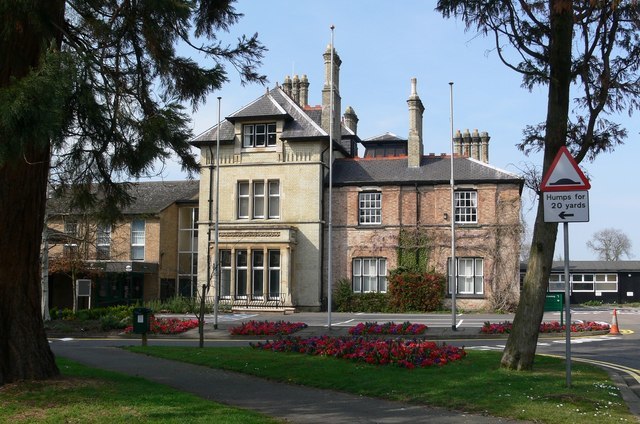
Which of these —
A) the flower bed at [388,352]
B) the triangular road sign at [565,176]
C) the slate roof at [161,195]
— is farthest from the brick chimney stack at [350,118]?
the triangular road sign at [565,176]

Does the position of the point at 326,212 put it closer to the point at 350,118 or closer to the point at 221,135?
the point at 221,135

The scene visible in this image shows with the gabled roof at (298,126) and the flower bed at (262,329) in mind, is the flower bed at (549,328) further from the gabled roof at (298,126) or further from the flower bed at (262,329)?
the gabled roof at (298,126)

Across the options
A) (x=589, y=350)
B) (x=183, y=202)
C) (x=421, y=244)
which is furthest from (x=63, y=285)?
(x=589, y=350)

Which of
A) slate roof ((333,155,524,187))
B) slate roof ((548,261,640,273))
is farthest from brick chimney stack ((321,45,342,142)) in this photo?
slate roof ((548,261,640,273))

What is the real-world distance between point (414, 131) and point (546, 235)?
27.4 meters

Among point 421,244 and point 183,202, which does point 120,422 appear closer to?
point 421,244

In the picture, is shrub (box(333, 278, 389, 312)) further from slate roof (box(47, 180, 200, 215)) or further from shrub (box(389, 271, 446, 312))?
slate roof (box(47, 180, 200, 215))

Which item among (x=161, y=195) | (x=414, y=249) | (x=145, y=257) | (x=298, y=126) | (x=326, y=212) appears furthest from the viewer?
(x=161, y=195)

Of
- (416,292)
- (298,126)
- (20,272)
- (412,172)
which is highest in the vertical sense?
(298,126)

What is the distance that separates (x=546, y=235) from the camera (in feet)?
41.1

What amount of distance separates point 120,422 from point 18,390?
8.71ft

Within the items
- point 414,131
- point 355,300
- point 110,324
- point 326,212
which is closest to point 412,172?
point 414,131

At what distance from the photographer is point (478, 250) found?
37.6m

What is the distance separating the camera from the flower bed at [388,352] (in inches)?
523
